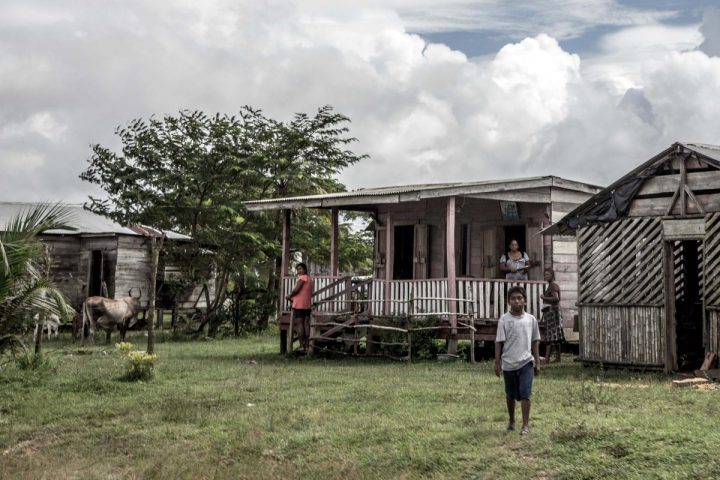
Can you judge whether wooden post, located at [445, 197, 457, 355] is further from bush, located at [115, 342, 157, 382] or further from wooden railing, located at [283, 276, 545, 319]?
bush, located at [115, 342, 157, 382]

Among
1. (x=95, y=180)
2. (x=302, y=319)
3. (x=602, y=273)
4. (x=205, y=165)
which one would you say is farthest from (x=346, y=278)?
(x=95, y=180)

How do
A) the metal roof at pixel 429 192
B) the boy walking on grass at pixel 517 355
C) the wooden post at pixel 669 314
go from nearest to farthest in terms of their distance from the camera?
the boy walking on grass at pixel 517 355
the wooden post at pixel 669 314
the metal roof at pixel 429 192

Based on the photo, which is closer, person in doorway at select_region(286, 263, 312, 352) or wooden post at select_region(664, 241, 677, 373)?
wooden post at select_region(664, 241, 677, 373)

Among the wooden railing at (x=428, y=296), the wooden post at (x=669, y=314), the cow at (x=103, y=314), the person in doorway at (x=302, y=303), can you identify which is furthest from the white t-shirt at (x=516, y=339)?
the cow at (x=103, y=314)

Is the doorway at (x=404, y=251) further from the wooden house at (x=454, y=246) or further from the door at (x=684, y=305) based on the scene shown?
the door at (x=684, y=305)

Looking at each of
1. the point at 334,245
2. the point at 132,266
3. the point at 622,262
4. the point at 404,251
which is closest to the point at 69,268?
the point at 132,266

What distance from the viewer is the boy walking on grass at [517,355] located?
950 centimetres

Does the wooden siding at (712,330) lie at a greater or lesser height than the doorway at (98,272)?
lesser

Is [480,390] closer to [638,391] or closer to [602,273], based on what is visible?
[638,391]

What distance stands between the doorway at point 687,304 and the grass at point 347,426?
1.27m

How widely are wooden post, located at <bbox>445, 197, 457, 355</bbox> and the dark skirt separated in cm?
199

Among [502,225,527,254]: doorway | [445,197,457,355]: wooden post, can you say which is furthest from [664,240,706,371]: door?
[502,225,527,254]: doorway

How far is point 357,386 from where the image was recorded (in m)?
13.8

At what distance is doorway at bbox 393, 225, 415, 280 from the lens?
22.8 metres
